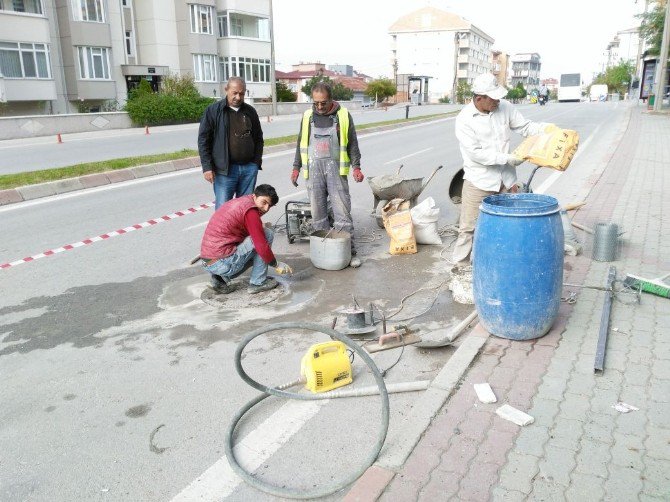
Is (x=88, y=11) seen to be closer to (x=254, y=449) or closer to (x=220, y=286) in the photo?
(x=220, y=286)

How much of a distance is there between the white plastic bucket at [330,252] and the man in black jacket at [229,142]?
1.23 meters

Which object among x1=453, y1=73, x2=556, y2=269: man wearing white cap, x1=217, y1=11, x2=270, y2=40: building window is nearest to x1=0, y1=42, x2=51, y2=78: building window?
x1=217, y1=11, x2=270, y2=40: building window

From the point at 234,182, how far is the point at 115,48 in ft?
124

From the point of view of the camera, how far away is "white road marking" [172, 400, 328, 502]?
284 centimetres

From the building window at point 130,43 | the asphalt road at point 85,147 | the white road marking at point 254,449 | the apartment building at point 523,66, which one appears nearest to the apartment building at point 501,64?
the apartment building at point 523,66

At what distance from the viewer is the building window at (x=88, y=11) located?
119ft

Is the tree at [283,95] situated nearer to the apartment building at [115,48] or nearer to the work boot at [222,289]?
the apartment building at [115,48]

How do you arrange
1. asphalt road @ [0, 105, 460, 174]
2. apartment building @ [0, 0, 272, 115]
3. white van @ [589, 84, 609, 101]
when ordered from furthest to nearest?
white van @ [589, 84, 609, 101] < apartment building @ [0, 0, 272, 115] < asphalt road @ [0, 105, 460, 174]

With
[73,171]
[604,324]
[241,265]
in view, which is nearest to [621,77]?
[73,171]

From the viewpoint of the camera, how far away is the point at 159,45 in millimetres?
42750

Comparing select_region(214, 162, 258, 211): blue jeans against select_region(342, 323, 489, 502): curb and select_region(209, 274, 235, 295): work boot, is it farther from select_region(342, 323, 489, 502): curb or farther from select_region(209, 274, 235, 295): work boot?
select_region(342, 323, 489, 502): curb

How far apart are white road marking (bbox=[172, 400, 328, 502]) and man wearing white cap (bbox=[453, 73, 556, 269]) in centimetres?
282

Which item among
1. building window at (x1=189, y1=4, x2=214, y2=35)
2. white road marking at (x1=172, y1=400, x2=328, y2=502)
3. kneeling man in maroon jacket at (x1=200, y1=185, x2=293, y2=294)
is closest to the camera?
white road marking at (x1=172, y1=400, x2=328, y2=502)

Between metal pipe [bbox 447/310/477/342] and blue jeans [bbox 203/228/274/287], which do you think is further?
blue jeans [bbox 203/228/274/287]
